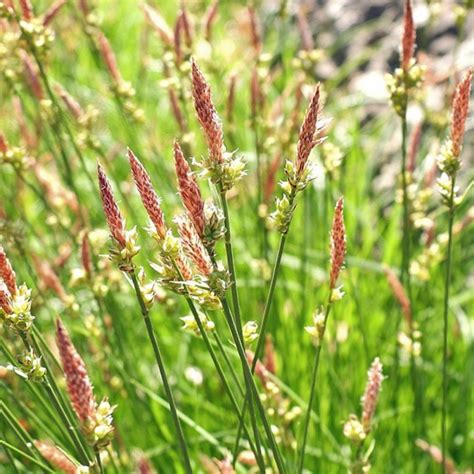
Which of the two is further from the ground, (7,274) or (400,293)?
(400,293)

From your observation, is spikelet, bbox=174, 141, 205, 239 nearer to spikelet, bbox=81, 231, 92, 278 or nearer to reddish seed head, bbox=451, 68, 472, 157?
reddish seed head, bbox=451, 68, 472, 157

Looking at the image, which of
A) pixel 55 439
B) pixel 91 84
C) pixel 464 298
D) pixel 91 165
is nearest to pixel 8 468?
pixel 55 439

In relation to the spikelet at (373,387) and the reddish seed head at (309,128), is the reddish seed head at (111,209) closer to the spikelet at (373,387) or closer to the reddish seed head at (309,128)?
the reddish seed head at (309,128)

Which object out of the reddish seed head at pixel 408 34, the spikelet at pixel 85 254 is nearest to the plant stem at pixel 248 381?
the spikelet at pixel 85 254

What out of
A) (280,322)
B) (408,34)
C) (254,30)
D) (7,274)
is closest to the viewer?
(7,274)

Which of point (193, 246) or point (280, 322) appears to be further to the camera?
point (280, 322)

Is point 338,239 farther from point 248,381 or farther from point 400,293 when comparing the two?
point 400,293

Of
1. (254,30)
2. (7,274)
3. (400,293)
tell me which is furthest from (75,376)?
(254,30)
